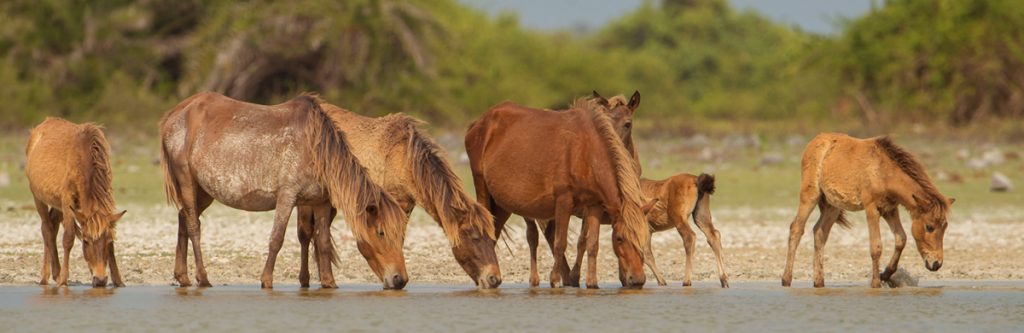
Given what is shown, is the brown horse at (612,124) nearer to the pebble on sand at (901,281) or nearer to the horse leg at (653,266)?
the horse leg at (653,266)

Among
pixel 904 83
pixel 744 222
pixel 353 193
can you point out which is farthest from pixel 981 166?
pixel 353 193

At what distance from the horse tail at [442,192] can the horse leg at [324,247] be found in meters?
0.81

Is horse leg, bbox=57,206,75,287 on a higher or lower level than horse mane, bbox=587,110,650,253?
lower

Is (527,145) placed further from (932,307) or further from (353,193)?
(932,307)

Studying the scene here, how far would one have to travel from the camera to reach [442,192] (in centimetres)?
1177

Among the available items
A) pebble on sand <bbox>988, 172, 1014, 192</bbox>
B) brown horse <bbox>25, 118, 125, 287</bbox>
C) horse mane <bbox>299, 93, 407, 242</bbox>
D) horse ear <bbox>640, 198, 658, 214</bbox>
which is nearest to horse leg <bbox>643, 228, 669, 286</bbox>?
horse ear <bbox>640, 198, 658, 214</bbox>

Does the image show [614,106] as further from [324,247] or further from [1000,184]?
[1000,184]

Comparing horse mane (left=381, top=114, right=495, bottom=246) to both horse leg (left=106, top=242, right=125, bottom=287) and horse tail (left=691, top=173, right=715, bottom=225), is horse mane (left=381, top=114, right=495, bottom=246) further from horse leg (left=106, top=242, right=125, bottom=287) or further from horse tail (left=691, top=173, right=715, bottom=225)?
horse leg (left=106, top=242, right=125, bottom=287)

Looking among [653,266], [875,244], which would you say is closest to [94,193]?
[653,266]

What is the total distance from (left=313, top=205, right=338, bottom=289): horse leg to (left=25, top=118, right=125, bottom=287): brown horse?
5.01ft

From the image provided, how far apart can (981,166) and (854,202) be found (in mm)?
13591

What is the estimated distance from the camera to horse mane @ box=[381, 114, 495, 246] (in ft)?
38.5

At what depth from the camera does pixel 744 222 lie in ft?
60.0

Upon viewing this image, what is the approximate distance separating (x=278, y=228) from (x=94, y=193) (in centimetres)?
142
